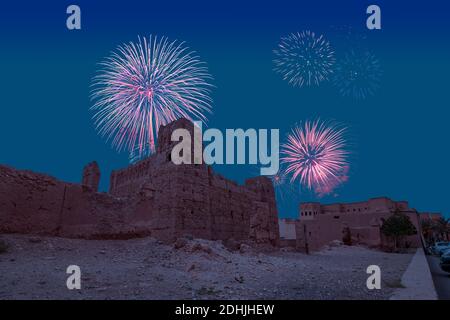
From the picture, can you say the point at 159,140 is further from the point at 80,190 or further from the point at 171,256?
the point at 171,256

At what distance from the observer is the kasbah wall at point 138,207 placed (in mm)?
10945

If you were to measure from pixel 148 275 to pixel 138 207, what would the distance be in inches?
254

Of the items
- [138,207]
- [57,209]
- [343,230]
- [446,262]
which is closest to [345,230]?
[343,230]

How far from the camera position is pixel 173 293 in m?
6.83

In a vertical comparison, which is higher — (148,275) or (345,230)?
(148,275)

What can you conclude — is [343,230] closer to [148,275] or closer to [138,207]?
[138,207]

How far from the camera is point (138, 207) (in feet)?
47.9

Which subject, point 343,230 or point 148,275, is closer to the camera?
point 148,275

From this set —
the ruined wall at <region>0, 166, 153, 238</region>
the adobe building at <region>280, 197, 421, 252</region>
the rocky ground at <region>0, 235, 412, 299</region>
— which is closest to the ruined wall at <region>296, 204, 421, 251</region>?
the adobe building at <region>280, 197, 421, 252</region>

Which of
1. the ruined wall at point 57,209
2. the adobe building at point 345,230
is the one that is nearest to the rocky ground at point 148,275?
the ruined wall at point 57,209

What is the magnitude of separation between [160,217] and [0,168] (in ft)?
23.8

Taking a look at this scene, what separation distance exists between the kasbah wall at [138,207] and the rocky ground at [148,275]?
0.77 meters
